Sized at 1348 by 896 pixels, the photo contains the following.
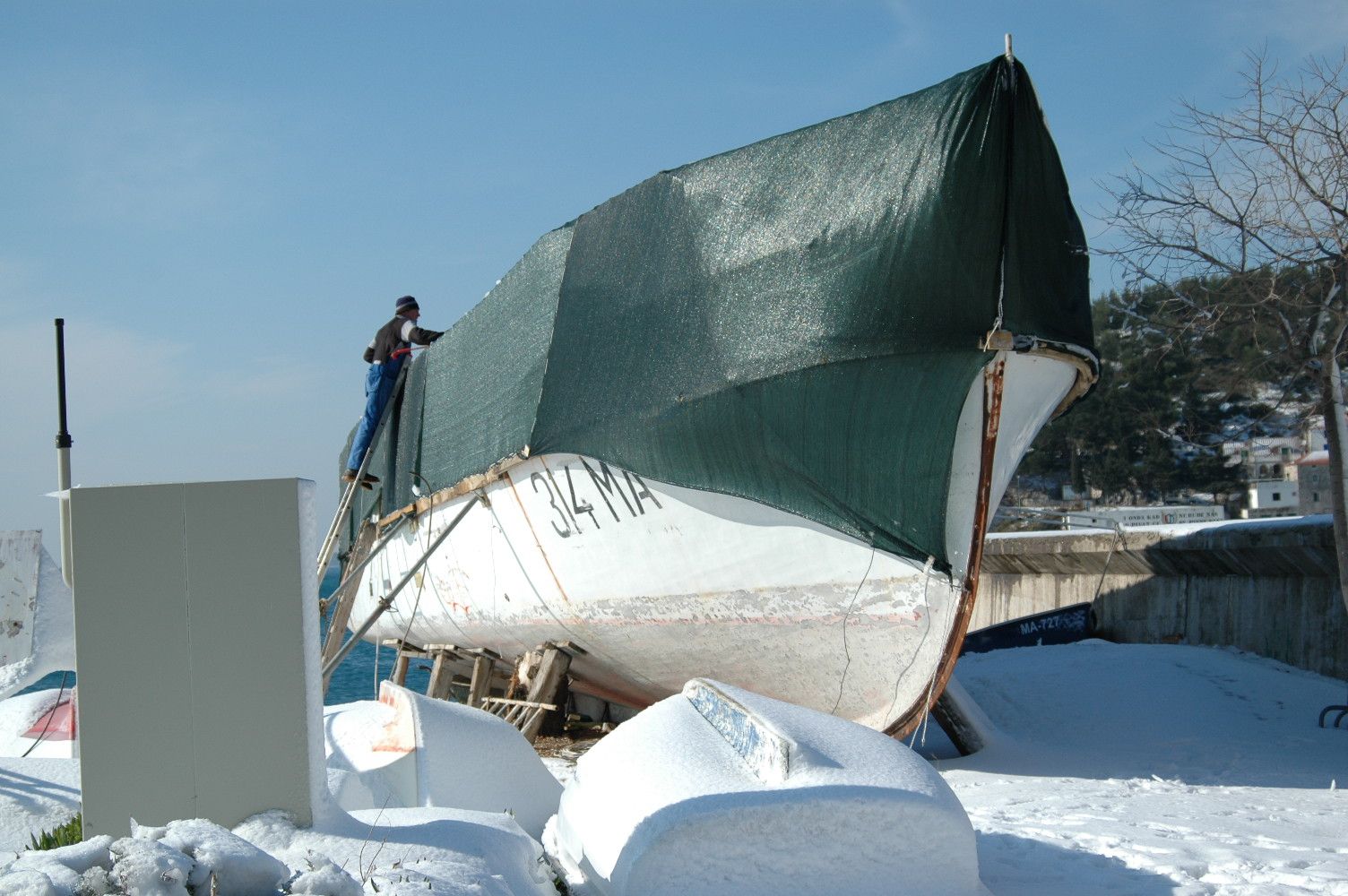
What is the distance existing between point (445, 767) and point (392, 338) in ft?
19.5

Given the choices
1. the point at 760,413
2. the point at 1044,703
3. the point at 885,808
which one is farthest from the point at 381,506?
the point at 885,808

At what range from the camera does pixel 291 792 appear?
3.28 metres

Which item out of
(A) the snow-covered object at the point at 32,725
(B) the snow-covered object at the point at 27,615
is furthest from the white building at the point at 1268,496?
(B) the snow-covered object at the point at 27,615

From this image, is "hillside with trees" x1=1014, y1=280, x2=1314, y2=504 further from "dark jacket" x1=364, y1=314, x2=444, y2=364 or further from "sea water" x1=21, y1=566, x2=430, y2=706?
"dark jacket" x1=364, y1=314, x2=444, y2=364

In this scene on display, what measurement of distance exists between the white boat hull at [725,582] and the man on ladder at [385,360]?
Result: 1331 millimetres

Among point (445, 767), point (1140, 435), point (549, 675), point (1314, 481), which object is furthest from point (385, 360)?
point (1314, 481)

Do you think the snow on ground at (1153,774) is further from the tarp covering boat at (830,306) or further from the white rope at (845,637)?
the tarp covering boat at (830,306)

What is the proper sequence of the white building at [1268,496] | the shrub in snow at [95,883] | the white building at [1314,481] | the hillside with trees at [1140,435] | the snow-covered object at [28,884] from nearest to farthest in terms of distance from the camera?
1. the snow-covered object at [28,884]
2. the shrub in snow at [95,883]
3. the white building at [1314,481]
4. the hillside with trees at [1140,435]
5. the white building at [1268,496]

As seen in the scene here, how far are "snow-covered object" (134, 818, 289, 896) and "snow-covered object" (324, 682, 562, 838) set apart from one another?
7.08 ft

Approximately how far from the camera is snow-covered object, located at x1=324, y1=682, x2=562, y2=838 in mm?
4961

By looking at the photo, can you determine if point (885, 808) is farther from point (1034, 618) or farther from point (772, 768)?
Answer: point (1034, 618)

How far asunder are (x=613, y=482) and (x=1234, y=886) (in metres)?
4.23

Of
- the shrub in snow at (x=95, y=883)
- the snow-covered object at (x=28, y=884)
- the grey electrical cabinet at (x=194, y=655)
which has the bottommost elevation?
the shrub in snow at (x=95, y=883)

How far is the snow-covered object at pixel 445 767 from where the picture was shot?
16.3 ft
